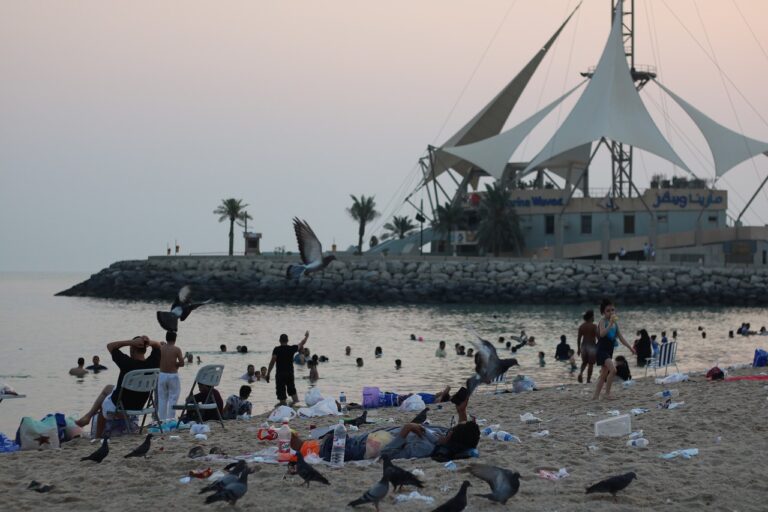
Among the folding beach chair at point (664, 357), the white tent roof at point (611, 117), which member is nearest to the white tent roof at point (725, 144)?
the white tent roof at point (611, 117)

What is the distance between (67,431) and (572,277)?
4421 centimetres

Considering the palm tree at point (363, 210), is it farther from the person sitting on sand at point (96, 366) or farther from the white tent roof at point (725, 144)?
the person sitting on sand at point (96, 366)

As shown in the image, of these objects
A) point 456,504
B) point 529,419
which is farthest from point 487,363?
point 529,419

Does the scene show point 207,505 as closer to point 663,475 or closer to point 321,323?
point 663,475

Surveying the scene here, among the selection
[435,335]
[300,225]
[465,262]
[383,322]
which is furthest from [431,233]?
[300,225]

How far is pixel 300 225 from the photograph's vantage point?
14.7 m

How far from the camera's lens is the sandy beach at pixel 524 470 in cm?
754

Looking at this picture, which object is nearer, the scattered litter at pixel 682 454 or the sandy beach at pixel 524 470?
the sandy beach at pixel 524 470

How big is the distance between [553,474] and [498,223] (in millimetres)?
53565

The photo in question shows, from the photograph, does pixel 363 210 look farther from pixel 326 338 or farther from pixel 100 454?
pixel 100 454

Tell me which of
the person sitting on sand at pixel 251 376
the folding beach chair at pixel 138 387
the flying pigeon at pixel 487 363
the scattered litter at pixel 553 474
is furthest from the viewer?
the person sitting on sand at pixel 251 376

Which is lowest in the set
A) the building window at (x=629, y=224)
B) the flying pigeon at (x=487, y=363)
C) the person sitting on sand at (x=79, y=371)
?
the person sitting on sand at (x=79, y=371)

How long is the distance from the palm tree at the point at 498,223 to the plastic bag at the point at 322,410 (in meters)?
48.6

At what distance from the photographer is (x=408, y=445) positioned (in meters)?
9.02
